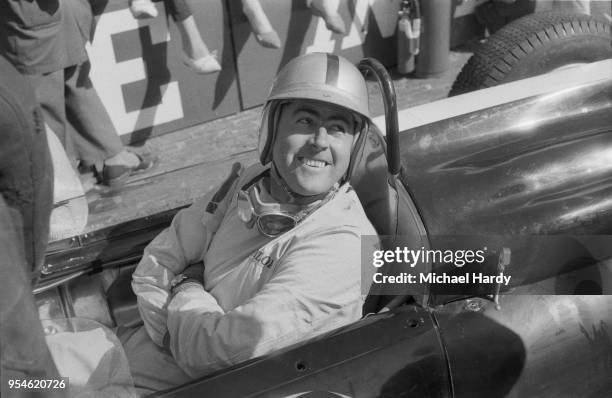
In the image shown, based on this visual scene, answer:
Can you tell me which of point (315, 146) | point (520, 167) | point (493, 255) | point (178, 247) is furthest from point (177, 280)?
point (520, 167)

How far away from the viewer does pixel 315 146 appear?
6.35ft

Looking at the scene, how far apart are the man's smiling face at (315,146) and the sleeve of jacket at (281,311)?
0.16 m

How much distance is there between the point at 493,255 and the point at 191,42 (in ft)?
9.34

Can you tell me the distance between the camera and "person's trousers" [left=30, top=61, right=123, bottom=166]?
11.9 feet

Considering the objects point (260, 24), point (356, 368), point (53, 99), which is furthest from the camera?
point (260, 24)

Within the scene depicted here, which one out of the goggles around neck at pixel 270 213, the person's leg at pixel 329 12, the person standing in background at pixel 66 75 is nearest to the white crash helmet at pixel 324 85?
the goggles around neck at pixel 270 213

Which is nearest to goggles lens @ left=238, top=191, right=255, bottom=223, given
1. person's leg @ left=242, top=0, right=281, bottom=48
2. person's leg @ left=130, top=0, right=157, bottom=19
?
person's leg @ left=130, top=0, right=157, bottom=19

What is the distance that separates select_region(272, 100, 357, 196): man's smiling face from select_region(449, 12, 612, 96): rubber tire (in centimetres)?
157

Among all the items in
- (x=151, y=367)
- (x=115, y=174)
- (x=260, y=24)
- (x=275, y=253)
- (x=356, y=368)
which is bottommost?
(x=115, y=174)

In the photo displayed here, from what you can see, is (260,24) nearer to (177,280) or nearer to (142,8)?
(142,8)

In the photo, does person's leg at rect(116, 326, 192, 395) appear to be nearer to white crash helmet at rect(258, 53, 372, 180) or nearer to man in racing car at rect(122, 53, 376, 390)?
man in racing car at rect(122, 53, 376, 390)

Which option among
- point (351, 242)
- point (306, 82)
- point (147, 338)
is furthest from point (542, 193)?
point (147, 338)

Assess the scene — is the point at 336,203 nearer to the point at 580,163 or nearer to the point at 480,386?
the point at 480,386

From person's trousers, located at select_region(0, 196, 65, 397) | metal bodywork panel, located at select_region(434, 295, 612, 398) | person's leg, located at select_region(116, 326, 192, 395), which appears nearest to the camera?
person's trousers, located at select_region(0, 196, 65, 397)
